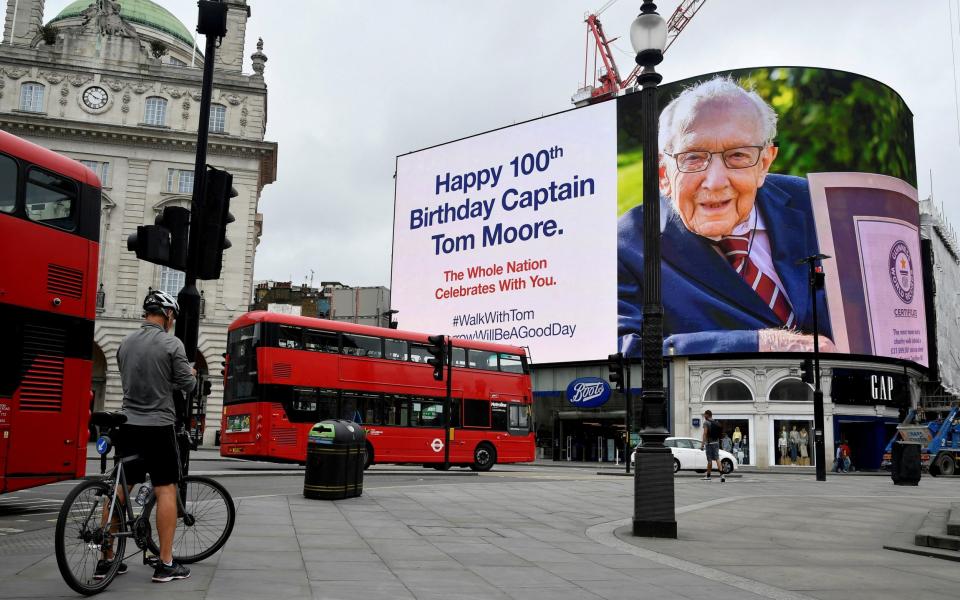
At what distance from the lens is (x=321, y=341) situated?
21000mm

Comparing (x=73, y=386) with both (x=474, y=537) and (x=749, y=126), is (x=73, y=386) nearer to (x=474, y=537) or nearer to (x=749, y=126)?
(x=474, y=537)

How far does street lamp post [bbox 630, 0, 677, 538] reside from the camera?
30.4ft

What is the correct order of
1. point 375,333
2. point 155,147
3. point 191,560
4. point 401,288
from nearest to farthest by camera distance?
1. point 191,560
2. point 375,333
3. point 155,147
4. point 401,288

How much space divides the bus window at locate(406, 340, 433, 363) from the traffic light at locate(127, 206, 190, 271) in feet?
49.5

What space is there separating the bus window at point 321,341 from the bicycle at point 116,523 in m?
14.5

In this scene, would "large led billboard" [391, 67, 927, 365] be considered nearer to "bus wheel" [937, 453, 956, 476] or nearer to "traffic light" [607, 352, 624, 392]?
"bus wheel" [937, 453, 956, 476]

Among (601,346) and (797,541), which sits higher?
(601,346)

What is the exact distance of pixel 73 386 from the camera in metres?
9.97

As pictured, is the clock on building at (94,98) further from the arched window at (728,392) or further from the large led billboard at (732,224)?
the arched window at (728,392)

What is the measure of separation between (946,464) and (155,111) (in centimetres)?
4320

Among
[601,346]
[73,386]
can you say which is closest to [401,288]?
[601,346]

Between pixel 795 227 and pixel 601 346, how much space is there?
11.3m

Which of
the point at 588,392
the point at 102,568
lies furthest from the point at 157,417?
the point at 588,392

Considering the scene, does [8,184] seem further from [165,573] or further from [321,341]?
[321,341]
